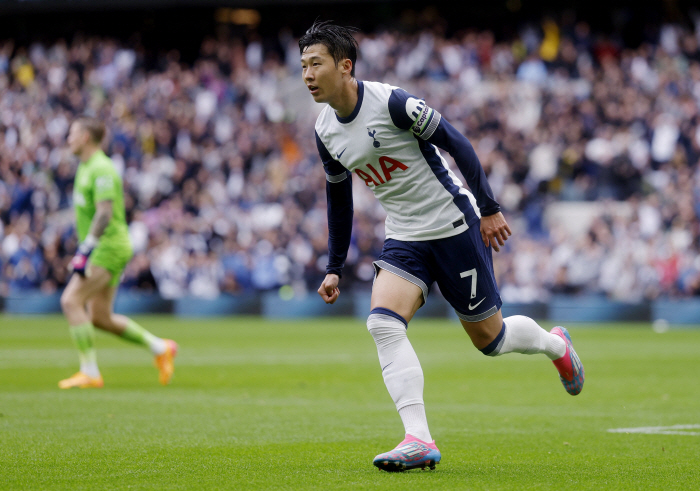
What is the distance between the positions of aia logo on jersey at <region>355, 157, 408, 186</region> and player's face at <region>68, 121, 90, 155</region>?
503cm

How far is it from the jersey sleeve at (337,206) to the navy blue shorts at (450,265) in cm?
45

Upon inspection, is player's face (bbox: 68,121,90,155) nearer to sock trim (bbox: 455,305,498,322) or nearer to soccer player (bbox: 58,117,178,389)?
soccer player (bbox: 58,117,178,389)

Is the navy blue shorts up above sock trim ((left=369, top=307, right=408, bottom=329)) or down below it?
above

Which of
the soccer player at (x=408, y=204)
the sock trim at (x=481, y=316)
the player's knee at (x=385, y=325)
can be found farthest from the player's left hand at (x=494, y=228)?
the player's knee at (x=385, y=325)

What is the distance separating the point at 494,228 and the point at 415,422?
105 centimetres

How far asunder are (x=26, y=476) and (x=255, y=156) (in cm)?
2307

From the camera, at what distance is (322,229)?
24672mm

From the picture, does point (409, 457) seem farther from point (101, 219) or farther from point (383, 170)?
point (101, 219)

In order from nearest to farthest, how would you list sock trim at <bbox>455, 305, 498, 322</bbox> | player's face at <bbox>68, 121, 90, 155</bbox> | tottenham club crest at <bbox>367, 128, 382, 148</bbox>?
tottenham club crest at <bbox>367, 128, 382, 148</bbox> < sock trim at <bbox>455, 305, 498, 322</bbox> < player's face at <bbox>68, 121, 90, 155</bbox>

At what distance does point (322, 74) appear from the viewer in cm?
516

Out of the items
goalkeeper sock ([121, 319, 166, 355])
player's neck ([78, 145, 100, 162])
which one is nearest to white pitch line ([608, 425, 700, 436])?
goalkeeper sock ([121, 319, 166, 355])

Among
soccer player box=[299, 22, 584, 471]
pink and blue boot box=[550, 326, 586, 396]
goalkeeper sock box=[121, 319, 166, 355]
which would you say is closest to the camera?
soccer player box=[299, 22, 584, 471]

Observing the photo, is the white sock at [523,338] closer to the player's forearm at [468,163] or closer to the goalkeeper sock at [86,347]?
the player's forearm at [468,163]

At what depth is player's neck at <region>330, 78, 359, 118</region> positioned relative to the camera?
5.24 metres
